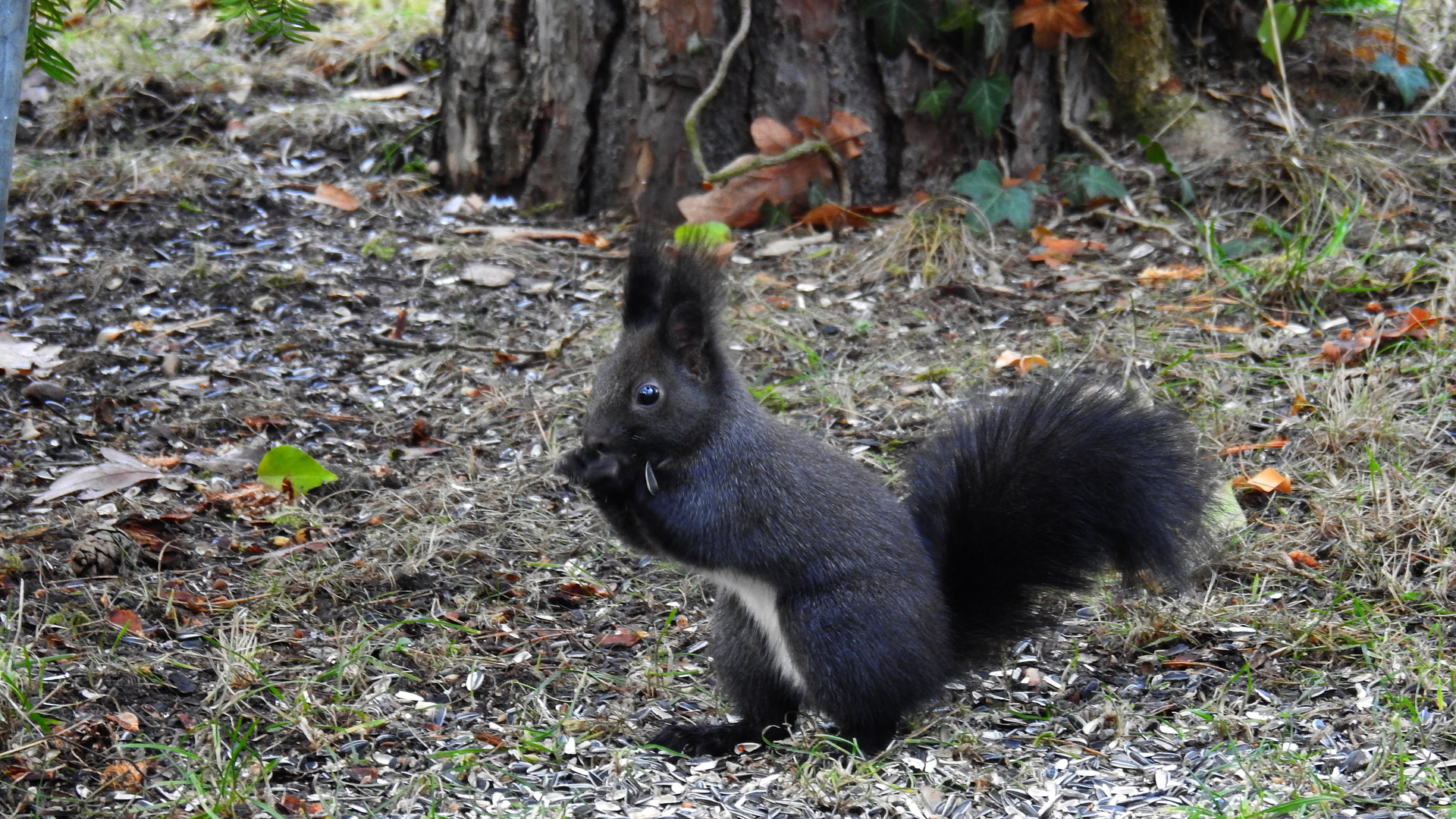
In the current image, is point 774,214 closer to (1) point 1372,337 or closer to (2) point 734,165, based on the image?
(2) point 734,165

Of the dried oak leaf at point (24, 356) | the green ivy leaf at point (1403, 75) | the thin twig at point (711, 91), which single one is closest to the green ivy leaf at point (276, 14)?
the dried oak leaf at point (24, 356)

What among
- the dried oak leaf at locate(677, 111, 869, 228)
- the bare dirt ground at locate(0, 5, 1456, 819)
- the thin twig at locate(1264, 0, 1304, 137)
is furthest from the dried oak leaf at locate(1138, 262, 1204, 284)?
the dried oak leaf at locate(677, 111, 869, 228)

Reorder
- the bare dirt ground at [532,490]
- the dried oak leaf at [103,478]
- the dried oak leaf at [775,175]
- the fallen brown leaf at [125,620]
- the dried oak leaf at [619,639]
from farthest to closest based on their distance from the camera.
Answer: the dried oak leaf at [775,175]
the dried oak leaf at [103,478]
the dried oak leaf at [619,639]
the fallen brown leaf at [125,620]
the bare dirt ground at [532,490]

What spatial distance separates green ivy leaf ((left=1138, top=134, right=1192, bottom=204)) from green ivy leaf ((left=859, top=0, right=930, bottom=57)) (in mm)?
828

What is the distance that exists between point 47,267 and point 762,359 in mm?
2177

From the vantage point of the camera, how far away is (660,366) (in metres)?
2.50

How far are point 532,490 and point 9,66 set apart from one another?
173 cm

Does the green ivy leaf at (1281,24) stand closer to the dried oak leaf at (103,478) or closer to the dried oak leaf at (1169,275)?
the dried oak leaf at (1169,275)

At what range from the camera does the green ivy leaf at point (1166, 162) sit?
4.35 metres

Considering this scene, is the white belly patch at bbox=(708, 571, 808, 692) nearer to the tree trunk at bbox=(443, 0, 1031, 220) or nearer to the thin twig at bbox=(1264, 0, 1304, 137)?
the tree trunk at bbox=(443, 0, 1031, 220)

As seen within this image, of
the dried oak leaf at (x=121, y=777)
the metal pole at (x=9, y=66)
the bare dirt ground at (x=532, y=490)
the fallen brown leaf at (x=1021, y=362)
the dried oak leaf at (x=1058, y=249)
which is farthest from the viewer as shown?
the dried oak leaf at (x=1058, y=249)

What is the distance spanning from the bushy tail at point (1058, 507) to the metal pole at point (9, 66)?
5.31 ft

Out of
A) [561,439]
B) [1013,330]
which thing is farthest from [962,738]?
[1013,330]

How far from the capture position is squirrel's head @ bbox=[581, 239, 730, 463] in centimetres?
248
